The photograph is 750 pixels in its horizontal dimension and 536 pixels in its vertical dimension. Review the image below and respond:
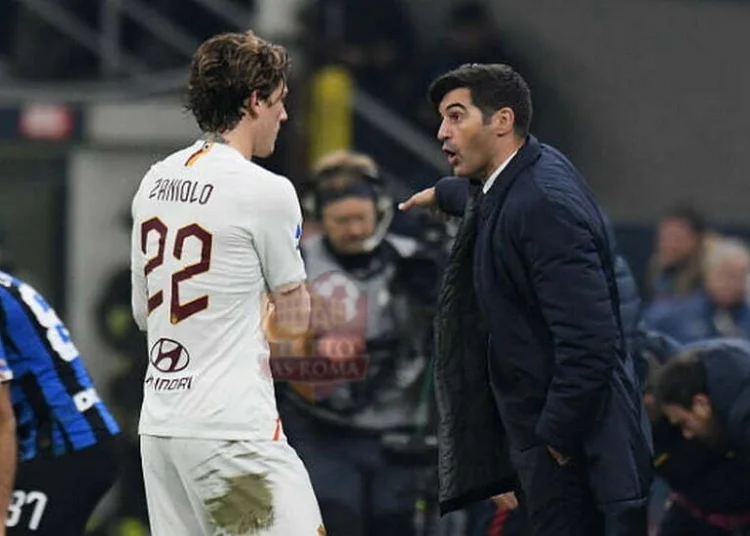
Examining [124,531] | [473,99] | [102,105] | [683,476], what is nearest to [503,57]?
[102,105]

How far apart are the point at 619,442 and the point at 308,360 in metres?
3.18

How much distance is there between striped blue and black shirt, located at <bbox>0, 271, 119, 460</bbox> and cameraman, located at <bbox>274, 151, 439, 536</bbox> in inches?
93.5

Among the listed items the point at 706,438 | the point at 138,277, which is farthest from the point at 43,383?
the point at 706,438

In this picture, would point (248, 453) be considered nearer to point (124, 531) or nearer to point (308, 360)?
point (308, 360)

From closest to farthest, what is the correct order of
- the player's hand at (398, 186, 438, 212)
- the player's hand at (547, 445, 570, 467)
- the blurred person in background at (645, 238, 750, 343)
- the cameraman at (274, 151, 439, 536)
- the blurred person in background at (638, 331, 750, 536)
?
the player's hand at (547, 445, 570, 467)
the player's hand at (398, 186, 438, 212)
the blurred person in background at (638, 331, 750, 536)
the cameraman at (274, 151, 439, 536)
the blurred person in background at (645, 238, 750, 343)

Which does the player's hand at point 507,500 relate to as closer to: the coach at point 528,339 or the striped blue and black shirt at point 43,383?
the coach at point 528,339

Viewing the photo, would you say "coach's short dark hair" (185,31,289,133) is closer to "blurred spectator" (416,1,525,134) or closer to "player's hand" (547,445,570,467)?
"player's hand" (547,445,570,467)

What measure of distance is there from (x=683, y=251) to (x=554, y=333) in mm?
7420

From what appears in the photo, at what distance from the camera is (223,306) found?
6641mm

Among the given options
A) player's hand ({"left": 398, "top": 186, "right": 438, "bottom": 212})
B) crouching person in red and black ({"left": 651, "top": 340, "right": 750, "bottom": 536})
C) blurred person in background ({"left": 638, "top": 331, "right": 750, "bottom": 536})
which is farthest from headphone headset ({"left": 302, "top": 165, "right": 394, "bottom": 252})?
player's hand ({"left": 398, "top": 186, "right": 438, "bottom": 212})

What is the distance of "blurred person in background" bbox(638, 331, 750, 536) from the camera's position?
8617mm

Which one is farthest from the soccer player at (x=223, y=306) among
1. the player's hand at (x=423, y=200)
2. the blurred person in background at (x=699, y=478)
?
the blurred person in background at (x=699, y=478)

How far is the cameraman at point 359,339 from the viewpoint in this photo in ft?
33.1

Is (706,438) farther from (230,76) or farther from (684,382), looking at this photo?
(230,76)
